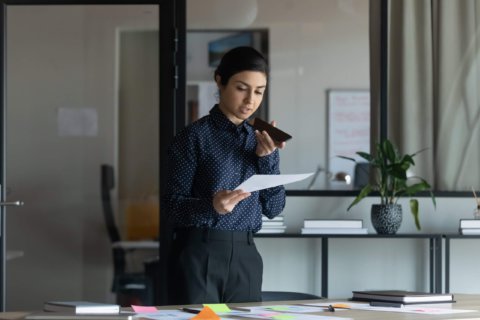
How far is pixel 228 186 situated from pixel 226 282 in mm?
334

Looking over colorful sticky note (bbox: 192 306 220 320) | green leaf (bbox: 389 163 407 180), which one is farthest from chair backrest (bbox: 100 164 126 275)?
colorful sticky note (bbox: 192 306 220 320)

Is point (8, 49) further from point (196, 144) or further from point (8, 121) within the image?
point (196, 144)

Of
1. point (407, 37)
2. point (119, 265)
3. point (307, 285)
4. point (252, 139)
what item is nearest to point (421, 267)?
point (307, 285)

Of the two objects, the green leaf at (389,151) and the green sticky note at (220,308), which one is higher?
the green leaf at (389,151)

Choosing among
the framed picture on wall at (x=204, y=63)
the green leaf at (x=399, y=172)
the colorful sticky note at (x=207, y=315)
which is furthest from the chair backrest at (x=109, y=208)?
Answer: the colorful sticky note at (x=207, y=315)

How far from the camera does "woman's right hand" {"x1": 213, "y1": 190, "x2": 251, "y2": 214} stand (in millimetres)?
2975

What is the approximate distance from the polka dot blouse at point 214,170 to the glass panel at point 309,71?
1736mm

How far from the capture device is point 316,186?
5.14 metres

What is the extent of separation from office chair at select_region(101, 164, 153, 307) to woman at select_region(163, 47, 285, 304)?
1.84 metres

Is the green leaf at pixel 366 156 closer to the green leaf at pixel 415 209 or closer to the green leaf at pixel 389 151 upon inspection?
the green leaf at pixel 389 151

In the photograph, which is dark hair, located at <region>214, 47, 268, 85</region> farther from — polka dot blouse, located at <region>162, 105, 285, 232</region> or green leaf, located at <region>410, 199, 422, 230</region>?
green leaf, located at <region>410, 199, 422, 230</region>

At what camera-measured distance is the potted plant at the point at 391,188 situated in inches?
187

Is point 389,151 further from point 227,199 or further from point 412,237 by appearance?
point 227,199

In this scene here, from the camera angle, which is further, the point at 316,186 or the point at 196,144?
the point at 316,186
